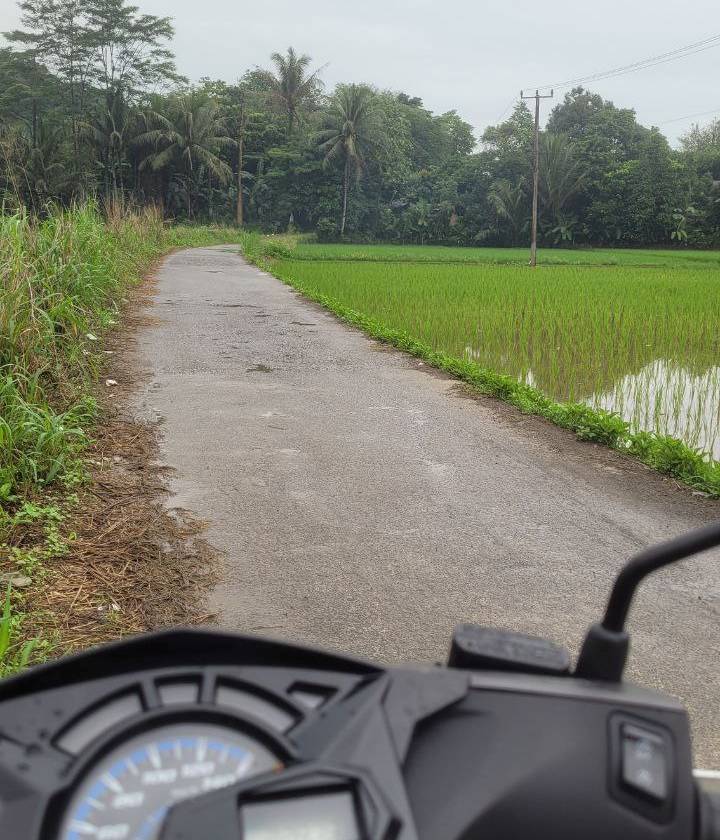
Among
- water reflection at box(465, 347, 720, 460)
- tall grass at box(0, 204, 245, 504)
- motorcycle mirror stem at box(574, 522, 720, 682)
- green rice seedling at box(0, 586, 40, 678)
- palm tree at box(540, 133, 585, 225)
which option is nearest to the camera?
motorcycle mirror stem at box(574, 522, 720, 682)

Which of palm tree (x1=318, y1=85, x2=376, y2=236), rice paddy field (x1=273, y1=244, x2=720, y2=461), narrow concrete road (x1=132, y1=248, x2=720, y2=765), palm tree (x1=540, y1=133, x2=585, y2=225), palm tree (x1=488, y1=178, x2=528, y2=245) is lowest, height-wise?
narrow concrete road (x1=132, y1=248, x2=720, y2=765)

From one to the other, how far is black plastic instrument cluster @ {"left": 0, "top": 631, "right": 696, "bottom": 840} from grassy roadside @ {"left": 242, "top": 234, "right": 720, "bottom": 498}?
154 inches

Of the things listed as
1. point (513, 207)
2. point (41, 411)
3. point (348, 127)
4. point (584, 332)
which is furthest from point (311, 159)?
point (41, 411)

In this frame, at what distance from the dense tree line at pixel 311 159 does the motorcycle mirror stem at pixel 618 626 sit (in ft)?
131

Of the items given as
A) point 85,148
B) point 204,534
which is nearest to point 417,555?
point 204,534

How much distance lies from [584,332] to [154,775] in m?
9.57

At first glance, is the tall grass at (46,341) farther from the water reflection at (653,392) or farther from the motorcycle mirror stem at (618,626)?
the water reflection at (653,392)

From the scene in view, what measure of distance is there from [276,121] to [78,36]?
1123 centimetres

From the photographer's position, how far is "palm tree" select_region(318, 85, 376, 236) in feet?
141

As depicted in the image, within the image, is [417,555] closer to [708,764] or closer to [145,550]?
[145,550]

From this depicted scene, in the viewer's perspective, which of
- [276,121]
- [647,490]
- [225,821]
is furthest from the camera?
[276,121]

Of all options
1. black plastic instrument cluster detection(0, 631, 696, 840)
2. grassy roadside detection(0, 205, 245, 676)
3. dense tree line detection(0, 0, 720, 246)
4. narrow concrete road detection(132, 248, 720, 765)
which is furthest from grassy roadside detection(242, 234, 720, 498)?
dense tree line detection(0, 0, 720, 246)

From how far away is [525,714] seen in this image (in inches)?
27.2

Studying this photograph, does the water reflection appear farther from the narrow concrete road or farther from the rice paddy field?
the narrow concrete road
